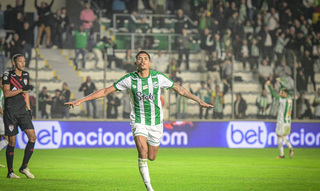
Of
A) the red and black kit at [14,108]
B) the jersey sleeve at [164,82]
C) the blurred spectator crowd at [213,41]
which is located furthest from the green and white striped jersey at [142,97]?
the blurred spectator crowd at [213,41]

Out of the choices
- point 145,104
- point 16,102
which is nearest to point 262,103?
point 16,102

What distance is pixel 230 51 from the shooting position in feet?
72.6

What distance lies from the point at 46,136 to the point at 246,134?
7.14 meters

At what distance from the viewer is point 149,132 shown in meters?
7.69

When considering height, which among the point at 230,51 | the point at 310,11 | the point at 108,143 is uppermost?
the point at 310,11

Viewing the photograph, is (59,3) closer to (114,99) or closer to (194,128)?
(114,99)

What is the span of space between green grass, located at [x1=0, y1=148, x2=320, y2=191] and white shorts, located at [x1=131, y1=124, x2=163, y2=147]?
110cm

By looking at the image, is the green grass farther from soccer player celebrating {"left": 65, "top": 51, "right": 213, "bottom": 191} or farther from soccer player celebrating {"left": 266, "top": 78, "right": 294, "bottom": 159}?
soccer player celebrating {"left": 65, "top": 51, "right": 213, "bottom": 191}

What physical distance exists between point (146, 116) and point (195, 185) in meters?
2.06

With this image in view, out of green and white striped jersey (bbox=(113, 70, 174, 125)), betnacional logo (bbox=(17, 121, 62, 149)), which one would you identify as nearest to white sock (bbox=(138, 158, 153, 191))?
green and white striped jersey (bbox=(113, 70, 174, 125))

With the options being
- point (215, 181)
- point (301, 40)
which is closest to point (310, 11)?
point (301, 40)

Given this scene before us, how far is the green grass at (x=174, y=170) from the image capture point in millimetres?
9062

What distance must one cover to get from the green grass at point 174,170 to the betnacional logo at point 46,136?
1.84 ft

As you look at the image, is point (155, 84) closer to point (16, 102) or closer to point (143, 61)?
point (143, 61)
